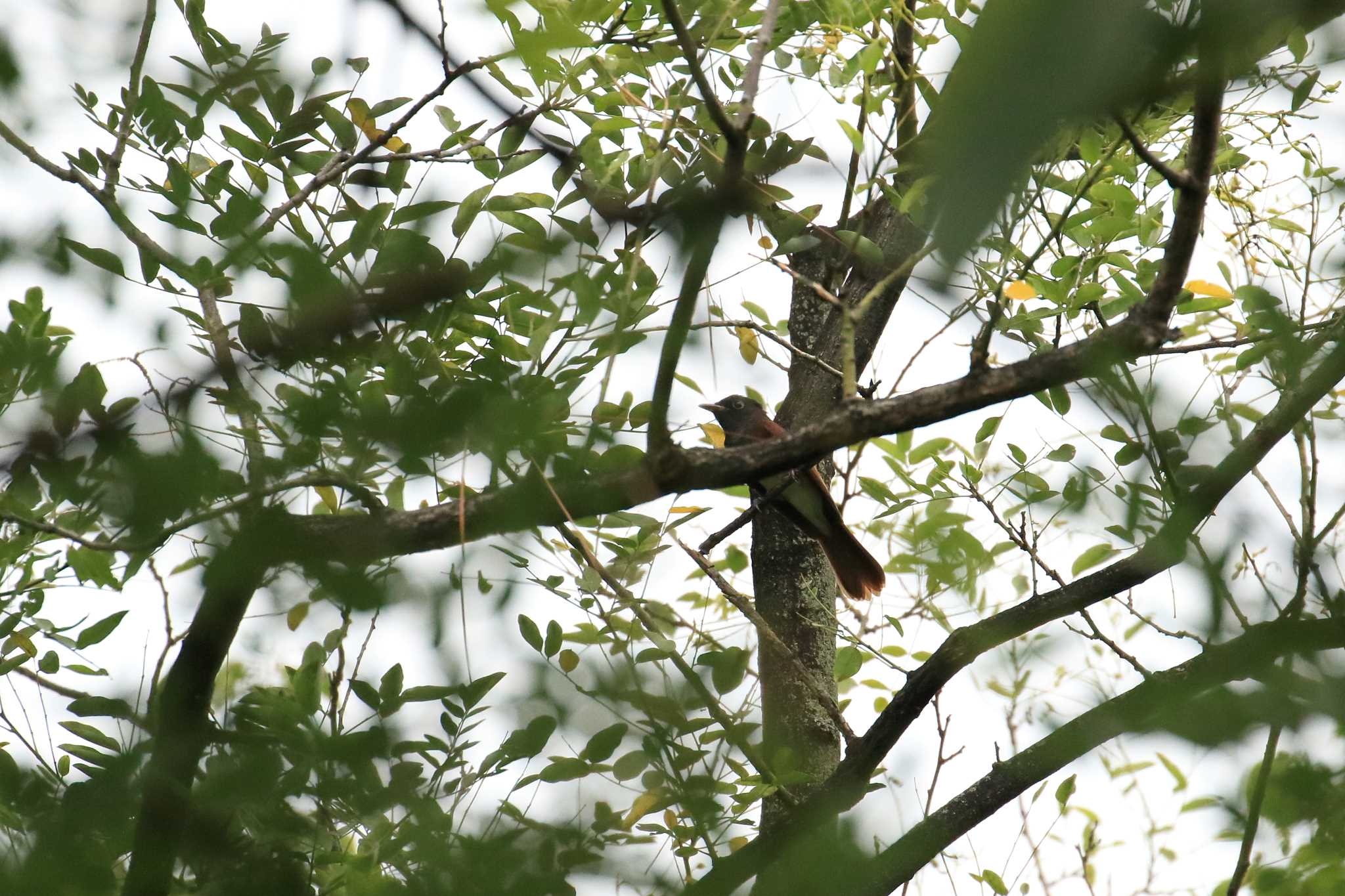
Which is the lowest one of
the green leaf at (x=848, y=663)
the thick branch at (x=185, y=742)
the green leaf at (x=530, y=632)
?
the thick branch at (x=185, y=742)

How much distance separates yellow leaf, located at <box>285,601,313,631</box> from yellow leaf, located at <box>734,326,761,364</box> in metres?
2.41

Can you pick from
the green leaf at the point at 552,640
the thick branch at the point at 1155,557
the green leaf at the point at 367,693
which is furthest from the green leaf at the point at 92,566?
the thick branch at the point at 1155,557

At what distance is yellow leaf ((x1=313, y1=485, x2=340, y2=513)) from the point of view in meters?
1.11

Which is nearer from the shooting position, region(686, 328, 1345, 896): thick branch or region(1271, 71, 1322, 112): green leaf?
region(686, 328, 1345, 896): thick branch

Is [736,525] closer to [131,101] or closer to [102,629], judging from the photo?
[102,629]

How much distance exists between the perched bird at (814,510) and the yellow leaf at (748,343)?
0.19m

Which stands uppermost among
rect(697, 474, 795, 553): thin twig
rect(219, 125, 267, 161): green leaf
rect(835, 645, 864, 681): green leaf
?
rect(697, 474, 795, 553): thin twig

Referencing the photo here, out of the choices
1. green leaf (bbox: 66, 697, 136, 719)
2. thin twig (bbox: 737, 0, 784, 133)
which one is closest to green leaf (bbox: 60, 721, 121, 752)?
green leaf (bbox: 66, 697, 136, 719)

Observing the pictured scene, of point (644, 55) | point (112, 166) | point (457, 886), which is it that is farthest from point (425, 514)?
point (644, 55)

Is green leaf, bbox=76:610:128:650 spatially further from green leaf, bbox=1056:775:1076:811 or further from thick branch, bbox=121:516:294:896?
green leaf, bbox=1056:775:1076:811

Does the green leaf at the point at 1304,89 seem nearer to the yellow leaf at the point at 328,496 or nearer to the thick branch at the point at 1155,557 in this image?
the thick branch at the point at 1155,557

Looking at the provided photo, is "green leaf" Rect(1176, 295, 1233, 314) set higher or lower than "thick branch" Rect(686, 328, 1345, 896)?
higher

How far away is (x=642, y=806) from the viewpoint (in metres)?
1.05

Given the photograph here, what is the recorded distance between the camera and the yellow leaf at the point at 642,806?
1.03m
